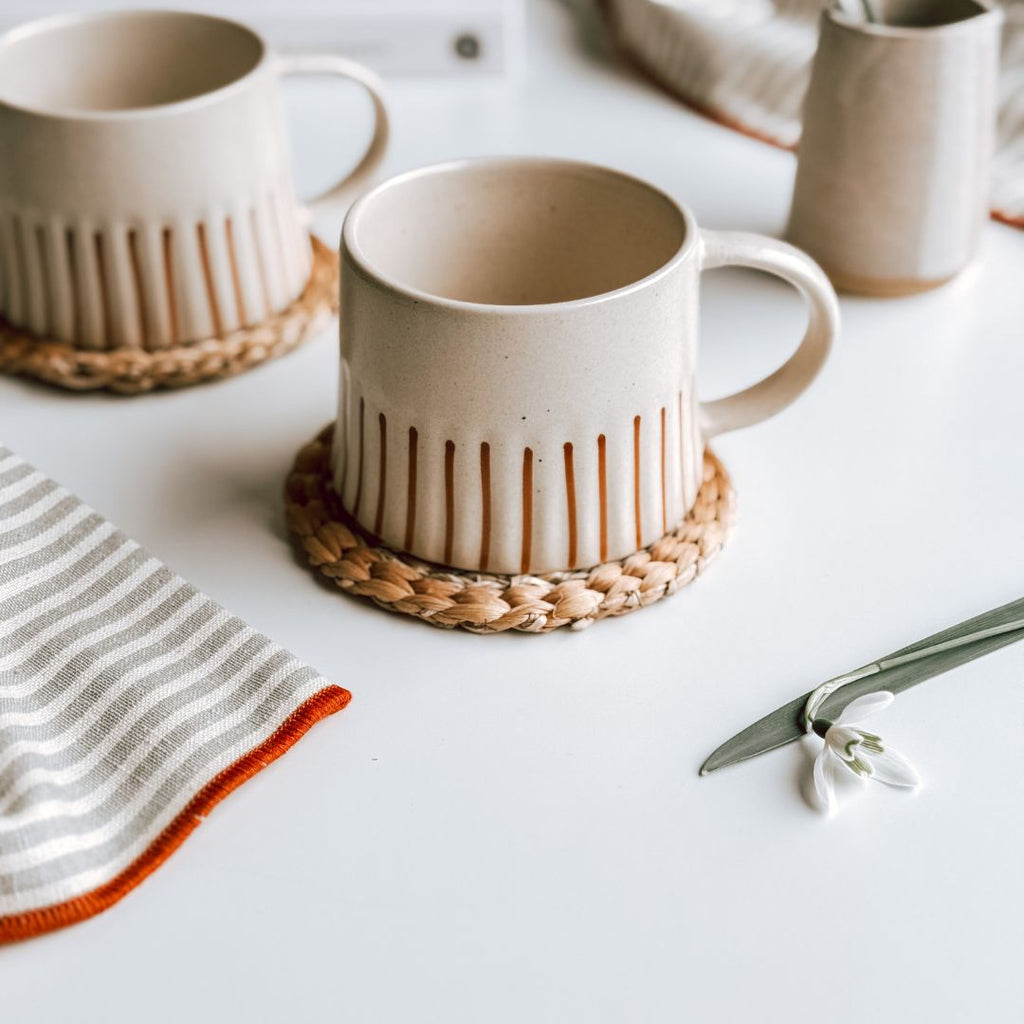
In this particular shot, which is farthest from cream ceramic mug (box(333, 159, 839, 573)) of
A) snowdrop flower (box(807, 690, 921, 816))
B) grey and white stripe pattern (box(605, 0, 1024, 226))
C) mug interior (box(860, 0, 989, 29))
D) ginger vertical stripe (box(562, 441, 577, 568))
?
grey and white stripe pattern (box(605, 0, 1024, 226))

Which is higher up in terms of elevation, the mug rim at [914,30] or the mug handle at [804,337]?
the mug rim at [914,30]

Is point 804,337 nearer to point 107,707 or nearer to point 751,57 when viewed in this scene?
point 107,707

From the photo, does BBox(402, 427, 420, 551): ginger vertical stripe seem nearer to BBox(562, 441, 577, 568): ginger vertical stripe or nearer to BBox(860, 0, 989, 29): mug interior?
BBox(562, 441, 577, 568): ginger vertical stripe

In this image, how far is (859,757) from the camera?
0.44 meters

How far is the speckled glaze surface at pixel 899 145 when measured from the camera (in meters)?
0.63

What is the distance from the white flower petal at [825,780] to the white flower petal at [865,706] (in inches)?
0.5

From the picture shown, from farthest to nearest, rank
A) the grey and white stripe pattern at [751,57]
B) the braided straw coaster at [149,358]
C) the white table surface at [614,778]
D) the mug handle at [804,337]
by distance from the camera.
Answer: the grey and white stripe pattern at [751,57], the braided straw coaster at [149,358], the mug handle at [804,337], the white table surface at [614,778]

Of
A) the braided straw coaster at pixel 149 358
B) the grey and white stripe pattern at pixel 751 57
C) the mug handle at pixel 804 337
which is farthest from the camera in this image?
the grey and white stripe pattern at pixel 751 57

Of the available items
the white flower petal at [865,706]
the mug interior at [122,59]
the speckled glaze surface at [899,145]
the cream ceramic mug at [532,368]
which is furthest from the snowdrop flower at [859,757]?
the mug interior at [122,59]

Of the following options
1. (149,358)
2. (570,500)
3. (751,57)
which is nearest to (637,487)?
(570,500)

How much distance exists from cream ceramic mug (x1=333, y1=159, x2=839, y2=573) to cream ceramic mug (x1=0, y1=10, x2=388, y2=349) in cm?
11

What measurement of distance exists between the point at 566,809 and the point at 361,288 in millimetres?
Answer: 184

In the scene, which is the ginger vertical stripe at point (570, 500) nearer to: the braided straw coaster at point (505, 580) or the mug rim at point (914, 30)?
the braided straw coaster at point (505, 580)

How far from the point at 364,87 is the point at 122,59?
124 mm
